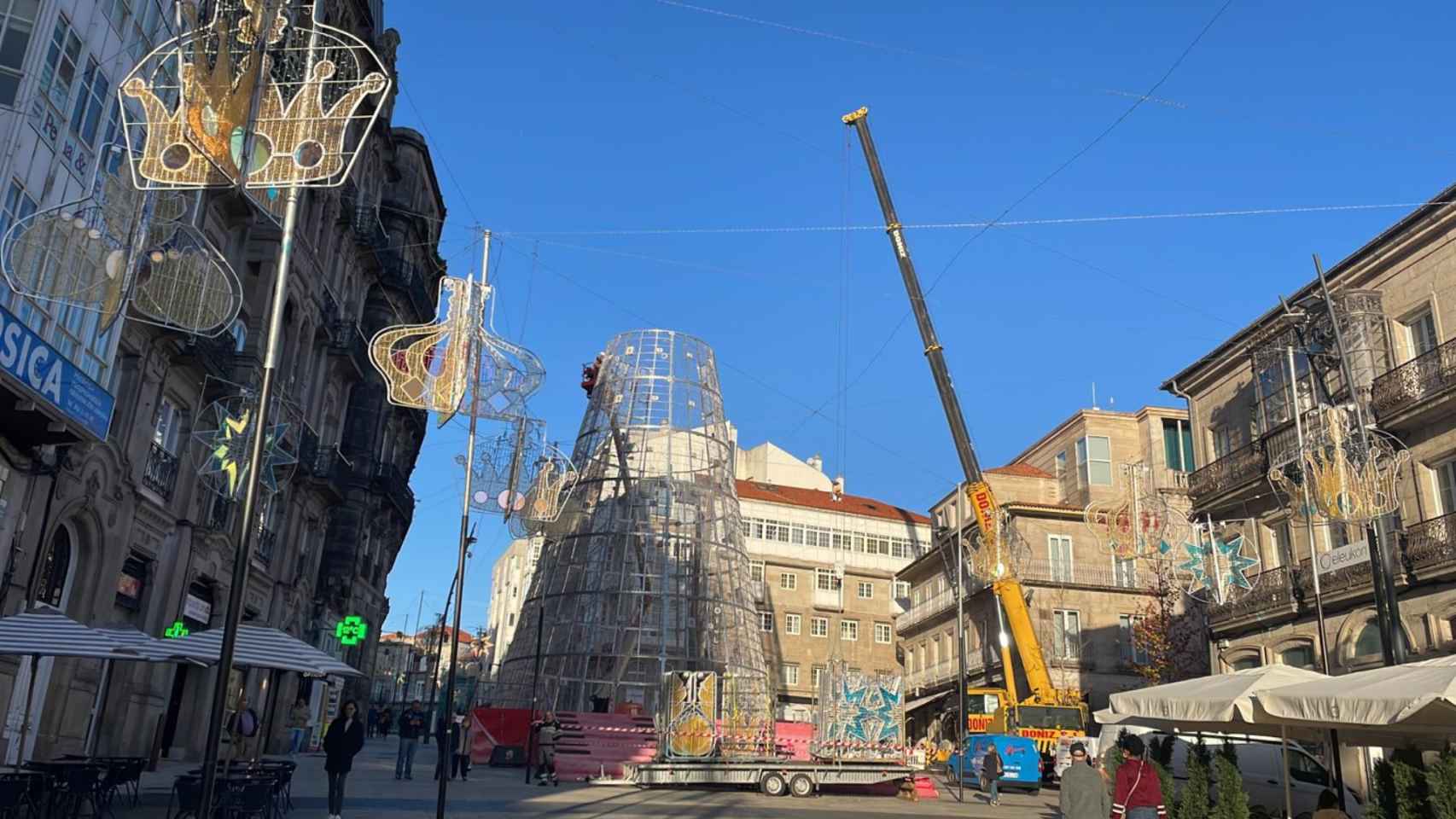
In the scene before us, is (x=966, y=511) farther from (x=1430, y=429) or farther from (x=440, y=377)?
(x=440, y=377)

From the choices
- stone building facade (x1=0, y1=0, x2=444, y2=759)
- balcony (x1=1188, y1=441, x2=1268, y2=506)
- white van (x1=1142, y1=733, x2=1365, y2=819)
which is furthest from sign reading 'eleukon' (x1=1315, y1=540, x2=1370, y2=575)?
stone building facade (x1=0, y1=0, x2=444, y2=759)

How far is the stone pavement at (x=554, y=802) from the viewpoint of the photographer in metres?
15.8

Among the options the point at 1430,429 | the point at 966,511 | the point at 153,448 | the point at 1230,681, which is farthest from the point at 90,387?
the point at 966,511

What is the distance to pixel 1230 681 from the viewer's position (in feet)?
45.4

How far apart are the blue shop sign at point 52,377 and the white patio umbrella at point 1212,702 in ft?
52.9

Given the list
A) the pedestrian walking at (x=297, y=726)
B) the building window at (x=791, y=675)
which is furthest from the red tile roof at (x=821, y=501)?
the pedestrian walking at (x=297, y=726)

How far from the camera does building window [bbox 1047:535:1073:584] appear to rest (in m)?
44.2

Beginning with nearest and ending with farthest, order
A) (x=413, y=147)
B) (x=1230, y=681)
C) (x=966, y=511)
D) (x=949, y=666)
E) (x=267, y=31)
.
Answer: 1. (x=267, y=31)
2. (x=1230, y=681)
3. (x=413, y=147)
4. (x=949, y=666)
5. (x=966, y=511)

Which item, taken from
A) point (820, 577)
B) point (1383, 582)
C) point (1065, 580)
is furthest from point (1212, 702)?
point (820, 577)

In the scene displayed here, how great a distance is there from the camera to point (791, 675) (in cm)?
5847

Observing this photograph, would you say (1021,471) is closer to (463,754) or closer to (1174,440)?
(1174,440)

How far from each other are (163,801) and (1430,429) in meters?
25.7

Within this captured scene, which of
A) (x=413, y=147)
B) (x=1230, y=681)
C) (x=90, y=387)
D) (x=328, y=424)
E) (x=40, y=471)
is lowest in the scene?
(x=1230, y=681)

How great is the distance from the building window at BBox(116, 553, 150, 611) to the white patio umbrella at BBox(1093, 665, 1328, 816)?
18531 mm
